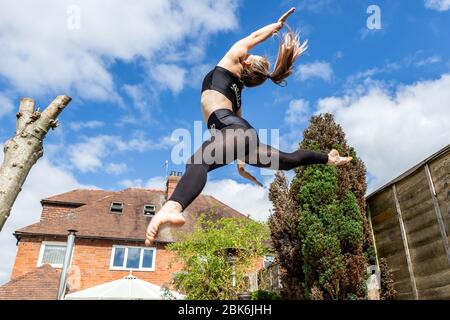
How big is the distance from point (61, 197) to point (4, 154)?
66.9ft

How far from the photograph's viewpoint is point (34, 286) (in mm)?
15219

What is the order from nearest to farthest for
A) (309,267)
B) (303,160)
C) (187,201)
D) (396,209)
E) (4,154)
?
(187,201) → (303,160) → (4,154) → (396,209) → (309,267)

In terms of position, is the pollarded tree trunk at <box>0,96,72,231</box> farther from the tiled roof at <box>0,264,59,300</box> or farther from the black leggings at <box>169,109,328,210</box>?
the tiled roof at <box>0,264,59,300</box>

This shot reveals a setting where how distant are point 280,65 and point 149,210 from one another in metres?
19.1

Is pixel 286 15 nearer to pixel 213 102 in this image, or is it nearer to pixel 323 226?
pixel 213 102

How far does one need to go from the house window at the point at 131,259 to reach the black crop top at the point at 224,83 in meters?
17.3

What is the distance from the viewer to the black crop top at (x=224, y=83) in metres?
2.30

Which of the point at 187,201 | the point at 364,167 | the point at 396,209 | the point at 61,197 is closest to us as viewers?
the point at 187,201

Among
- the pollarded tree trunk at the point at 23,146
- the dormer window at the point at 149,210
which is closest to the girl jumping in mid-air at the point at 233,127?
the pollarded tree trunk at the point at 23,146

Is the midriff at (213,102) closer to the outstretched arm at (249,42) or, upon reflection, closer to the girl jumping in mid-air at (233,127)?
the girl jumping in mid-air at (233,127)

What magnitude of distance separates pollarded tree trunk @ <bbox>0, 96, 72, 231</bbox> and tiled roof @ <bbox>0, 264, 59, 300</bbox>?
13.2 m

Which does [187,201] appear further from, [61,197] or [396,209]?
[61,197]
